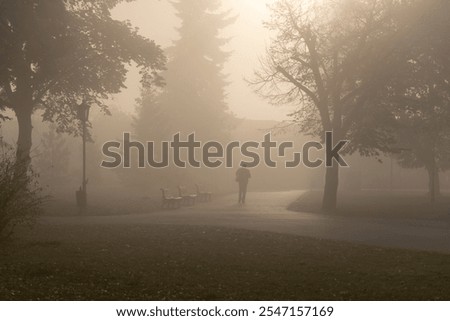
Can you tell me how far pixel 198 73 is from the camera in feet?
211

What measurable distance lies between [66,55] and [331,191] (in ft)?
43.0

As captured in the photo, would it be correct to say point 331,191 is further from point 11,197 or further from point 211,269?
point 211,269

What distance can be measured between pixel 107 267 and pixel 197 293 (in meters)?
2.45

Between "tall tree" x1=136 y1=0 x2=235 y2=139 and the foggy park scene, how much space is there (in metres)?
0.18

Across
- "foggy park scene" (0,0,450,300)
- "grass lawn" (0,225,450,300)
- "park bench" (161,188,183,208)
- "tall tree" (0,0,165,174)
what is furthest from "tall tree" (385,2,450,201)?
"grass lawn" (0,225,450,300)

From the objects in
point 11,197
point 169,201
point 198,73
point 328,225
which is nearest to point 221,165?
point 198,73

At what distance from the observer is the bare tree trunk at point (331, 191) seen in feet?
94.6

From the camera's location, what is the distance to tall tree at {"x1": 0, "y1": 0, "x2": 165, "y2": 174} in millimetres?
27844

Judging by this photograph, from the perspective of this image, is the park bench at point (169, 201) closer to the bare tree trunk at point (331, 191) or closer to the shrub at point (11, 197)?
the bare tree trunk at point (331, 191)

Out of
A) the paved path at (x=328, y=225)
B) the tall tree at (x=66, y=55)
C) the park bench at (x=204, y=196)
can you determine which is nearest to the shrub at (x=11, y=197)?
the paved path at (x=328, y=225)

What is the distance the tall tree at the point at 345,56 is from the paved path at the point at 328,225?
15.5 feet

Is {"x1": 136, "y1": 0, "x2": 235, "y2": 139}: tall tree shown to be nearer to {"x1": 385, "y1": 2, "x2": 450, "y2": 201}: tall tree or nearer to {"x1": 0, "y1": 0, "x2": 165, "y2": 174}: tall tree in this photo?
{"x1": 0, "y1": 0, "x2": 165, "y2": 174}: tall tree
